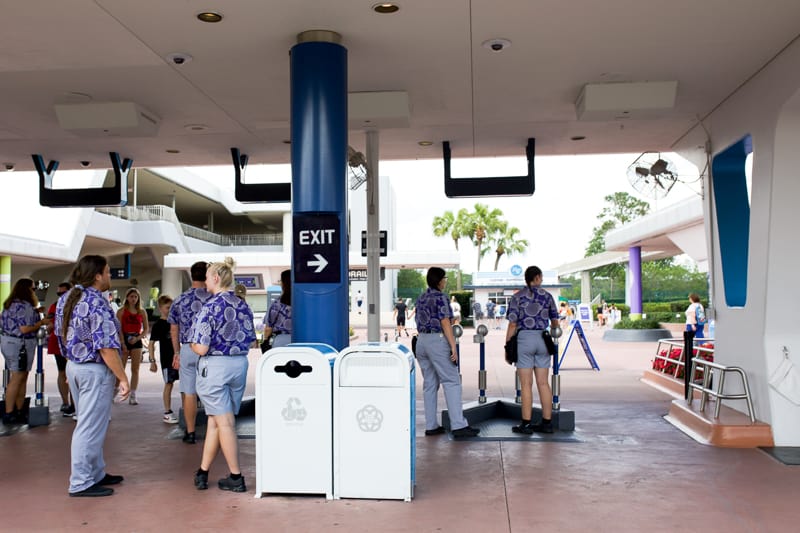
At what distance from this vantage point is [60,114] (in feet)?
Answer: 27.3

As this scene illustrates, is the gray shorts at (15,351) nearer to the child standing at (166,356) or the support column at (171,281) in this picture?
the child standing at (166,356)

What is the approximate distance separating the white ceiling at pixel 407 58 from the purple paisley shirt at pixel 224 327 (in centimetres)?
229

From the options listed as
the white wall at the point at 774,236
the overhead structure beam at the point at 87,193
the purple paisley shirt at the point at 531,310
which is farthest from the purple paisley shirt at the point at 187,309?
the white wall at the point at 774,236

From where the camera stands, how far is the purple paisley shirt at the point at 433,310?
24.2 feet

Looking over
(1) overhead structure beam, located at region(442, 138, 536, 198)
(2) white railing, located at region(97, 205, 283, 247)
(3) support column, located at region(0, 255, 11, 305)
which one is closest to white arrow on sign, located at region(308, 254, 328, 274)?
(1) overhead structure beam, located at region(442, 138, 536, 198)

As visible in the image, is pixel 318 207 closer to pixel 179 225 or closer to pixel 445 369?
pixel 445 369

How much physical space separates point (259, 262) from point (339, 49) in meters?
31.7

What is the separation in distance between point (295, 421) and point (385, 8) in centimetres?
322

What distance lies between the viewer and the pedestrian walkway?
471 centimetres

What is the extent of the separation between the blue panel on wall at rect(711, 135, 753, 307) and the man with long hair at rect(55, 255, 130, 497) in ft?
21.7

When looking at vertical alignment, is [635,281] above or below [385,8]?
below

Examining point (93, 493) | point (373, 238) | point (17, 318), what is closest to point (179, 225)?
point (373, 238)

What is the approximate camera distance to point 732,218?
8.62m

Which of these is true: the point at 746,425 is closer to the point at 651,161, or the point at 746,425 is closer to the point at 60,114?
the point at 651,161
